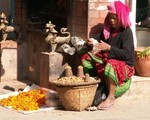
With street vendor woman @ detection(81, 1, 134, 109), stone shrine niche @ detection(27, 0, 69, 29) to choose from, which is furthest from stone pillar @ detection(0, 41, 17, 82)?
street vendor woman @ detection(81, 1, 134, 109)

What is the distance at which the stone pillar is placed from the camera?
8.78 m

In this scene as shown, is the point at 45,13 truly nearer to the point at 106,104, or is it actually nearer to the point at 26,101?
the point at 26,101

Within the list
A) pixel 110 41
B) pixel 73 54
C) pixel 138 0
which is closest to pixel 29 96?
pixel 73 54

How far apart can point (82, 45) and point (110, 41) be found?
1.55 ft

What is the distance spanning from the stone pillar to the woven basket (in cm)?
232

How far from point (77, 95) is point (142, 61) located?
1.42 meters

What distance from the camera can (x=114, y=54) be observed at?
6.82 metres

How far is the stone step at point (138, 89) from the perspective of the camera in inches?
292

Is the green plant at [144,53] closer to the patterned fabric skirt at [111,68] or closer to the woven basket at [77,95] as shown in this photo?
the patterned fabric skirt at [111,68]

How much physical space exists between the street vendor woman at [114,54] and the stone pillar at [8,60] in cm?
209

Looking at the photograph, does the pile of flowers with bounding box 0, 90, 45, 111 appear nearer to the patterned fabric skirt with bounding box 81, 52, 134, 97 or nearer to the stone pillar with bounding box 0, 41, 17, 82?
the patterned fabric skirt with bounding box 81, 52, 134, 97

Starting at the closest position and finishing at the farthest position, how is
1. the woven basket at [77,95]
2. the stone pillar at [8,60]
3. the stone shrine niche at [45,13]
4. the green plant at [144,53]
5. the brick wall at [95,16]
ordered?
the woven basket at [77,95] < the brick wall at [95,16] < the green plant at [144,53] < the stone shrine niche at [45,13] < the stone pillar at [8,60]

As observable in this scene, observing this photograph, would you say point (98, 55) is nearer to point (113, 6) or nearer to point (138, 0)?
point (113, 6)

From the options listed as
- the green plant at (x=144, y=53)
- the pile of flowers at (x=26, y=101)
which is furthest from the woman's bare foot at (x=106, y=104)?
the green plant at (x=144, y=53)
